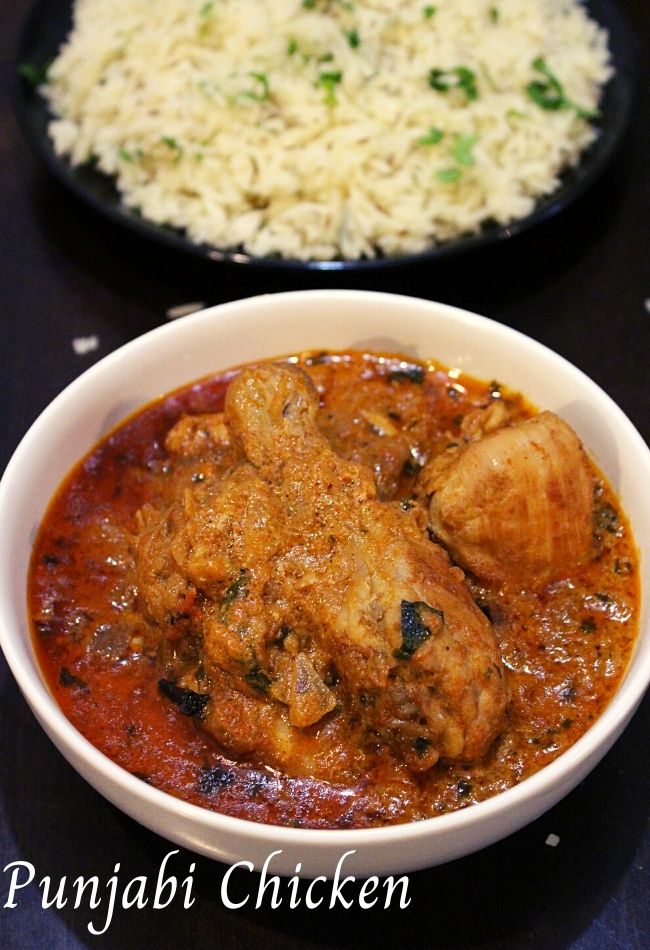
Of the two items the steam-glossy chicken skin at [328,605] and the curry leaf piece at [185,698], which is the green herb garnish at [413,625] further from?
the curry leaf piece at [185,698]

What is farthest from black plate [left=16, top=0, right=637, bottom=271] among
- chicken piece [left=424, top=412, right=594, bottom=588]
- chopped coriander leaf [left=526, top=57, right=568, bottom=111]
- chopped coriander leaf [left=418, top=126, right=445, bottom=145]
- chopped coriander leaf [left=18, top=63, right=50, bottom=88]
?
chicken piece [left=424, top=412, right=594, bottom=588]

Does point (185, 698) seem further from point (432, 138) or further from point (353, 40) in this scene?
point (353, 40)

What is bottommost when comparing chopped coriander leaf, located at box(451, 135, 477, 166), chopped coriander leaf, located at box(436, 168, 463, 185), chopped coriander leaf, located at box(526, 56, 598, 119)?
chopped coriander leaf, located at box(436, 168, 463, 185)

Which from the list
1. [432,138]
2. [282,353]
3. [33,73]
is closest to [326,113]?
[432,138]

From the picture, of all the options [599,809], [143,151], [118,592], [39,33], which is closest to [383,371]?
[118,592]

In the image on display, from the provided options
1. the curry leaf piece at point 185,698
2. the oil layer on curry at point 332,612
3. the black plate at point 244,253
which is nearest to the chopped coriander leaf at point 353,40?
the black plate at point 244,253

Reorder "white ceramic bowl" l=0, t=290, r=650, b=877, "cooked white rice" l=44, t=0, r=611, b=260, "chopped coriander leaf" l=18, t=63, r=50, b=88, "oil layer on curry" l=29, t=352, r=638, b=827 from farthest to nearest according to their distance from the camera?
"chopped coriander leaf" l=18, t=63, r=50, b=88
"cooked white rice" l=44, t=0, r=611, b=260
"oil layer on curry" l=29, t=352, r=638, b=827
"white ceramic bowl" l=0, t=290, r=650, b=877

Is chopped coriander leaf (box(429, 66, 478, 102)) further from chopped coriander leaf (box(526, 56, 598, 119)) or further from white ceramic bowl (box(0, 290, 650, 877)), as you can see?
white ceramic bowl (box(0, 290, 650, 877))
